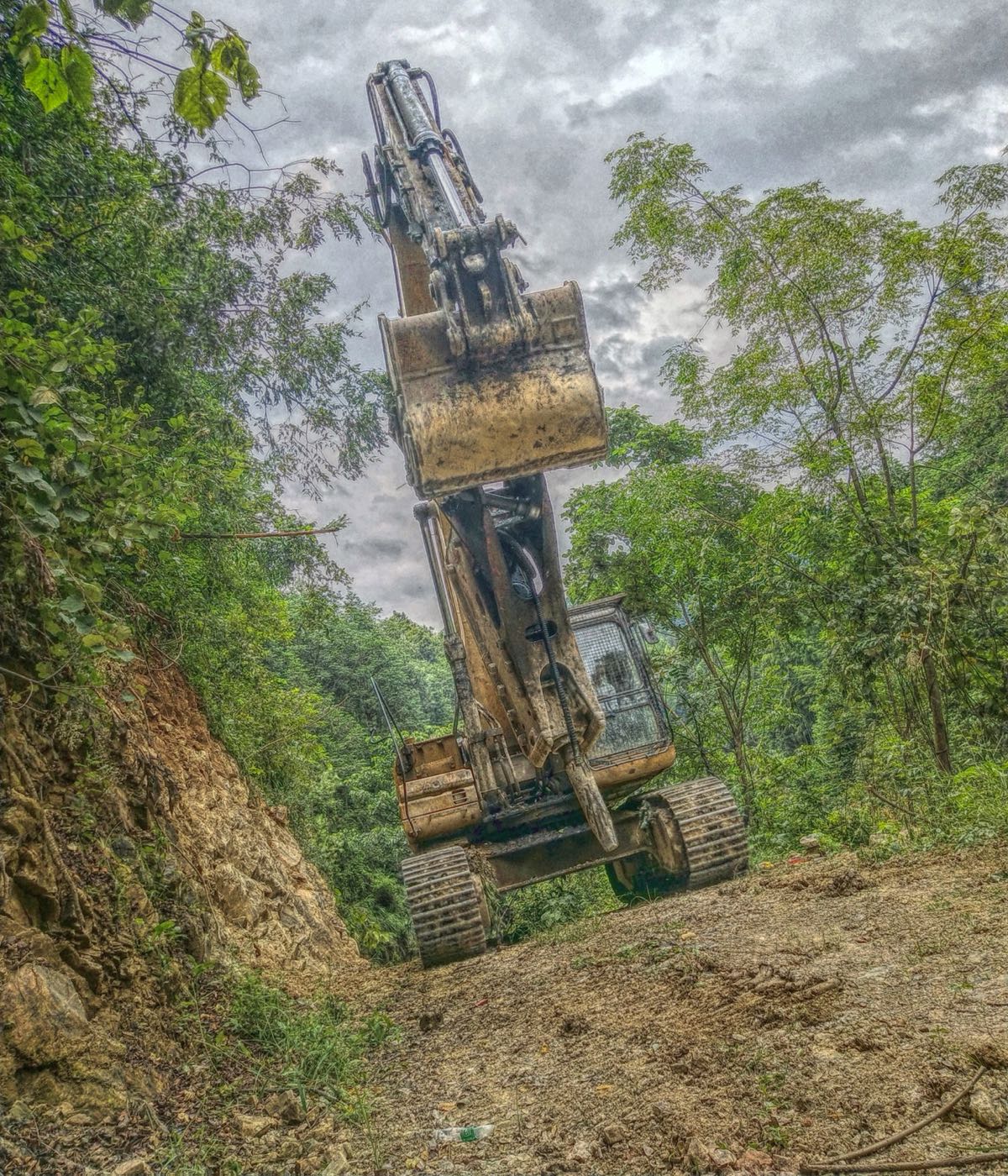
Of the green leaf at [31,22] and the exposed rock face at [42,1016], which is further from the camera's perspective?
the exposed rock face at [42,1016]

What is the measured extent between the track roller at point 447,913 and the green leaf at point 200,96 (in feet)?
18.3

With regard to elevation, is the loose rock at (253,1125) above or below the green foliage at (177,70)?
below

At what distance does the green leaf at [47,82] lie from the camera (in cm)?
155

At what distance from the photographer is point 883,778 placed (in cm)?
799

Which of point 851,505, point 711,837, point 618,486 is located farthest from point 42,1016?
point 618,486

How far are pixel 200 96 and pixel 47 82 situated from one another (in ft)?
1.02

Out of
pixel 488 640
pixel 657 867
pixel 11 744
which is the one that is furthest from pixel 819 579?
pixel 11 744

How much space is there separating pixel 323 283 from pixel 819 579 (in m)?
7.23

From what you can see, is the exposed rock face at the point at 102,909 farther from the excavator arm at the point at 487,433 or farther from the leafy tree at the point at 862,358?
the leafy tree at the point at 862,358

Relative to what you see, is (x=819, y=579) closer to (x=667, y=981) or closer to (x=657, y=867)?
(x=657, y=867)

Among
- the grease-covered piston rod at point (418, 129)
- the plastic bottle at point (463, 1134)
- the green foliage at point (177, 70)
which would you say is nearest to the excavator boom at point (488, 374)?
the grease-covered piston rod at point (418, 129)

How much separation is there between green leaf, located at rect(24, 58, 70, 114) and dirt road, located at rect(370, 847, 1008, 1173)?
9.73ft

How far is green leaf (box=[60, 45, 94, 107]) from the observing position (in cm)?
162

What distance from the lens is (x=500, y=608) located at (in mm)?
5539
